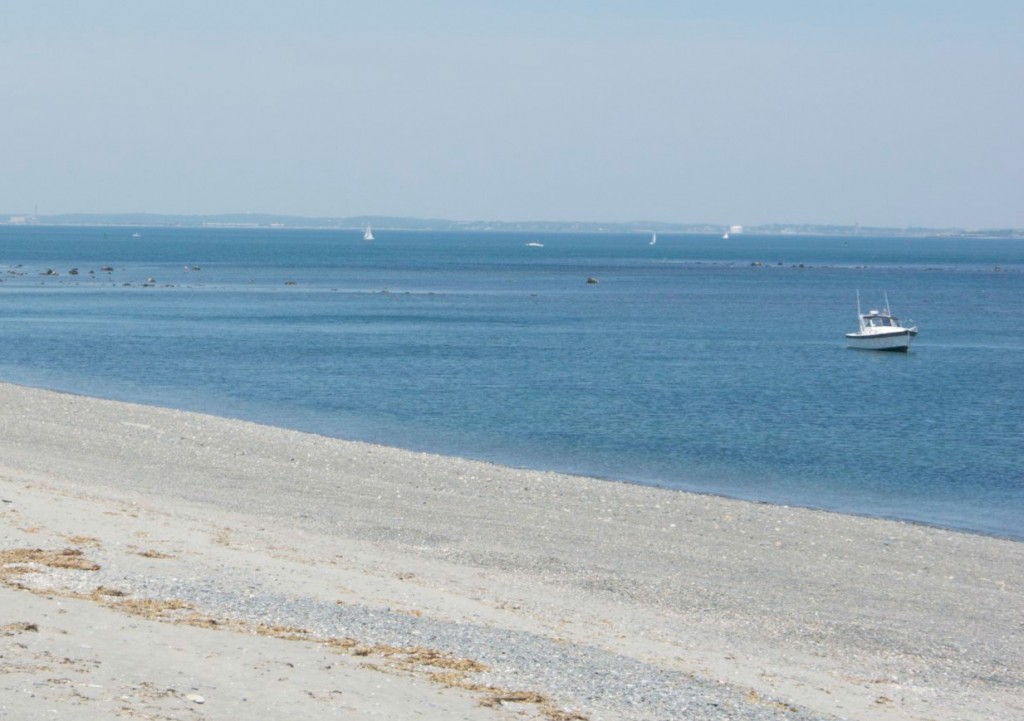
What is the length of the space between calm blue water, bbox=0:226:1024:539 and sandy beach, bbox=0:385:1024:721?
20.1ft

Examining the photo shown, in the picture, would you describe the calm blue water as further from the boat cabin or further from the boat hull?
the boat cabin

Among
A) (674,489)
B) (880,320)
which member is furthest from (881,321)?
(674,489)

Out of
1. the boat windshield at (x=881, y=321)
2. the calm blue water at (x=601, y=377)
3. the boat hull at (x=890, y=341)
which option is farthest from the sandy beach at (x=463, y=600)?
the boat windshield at (x=881, y=321)

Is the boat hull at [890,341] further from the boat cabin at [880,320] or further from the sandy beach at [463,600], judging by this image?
the sandy beach at [463,600]

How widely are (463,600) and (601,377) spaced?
1496 inches

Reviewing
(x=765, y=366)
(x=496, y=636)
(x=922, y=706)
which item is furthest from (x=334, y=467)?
(x=765, y=366)

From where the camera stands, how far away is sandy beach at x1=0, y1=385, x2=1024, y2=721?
10289 millimetres

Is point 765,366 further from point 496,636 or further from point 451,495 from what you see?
point 496,636

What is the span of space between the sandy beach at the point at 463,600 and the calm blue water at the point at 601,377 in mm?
6132

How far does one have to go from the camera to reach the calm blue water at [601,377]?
31938 millimetres

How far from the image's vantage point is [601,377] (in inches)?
2058

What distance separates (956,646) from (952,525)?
36.9 ft

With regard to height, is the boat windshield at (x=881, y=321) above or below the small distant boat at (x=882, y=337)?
above

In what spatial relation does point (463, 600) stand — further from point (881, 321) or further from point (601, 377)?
point (881, 321)
